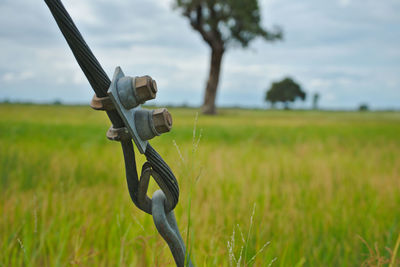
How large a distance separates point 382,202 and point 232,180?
1.36 metres

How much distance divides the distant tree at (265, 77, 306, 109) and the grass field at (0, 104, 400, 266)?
172ft

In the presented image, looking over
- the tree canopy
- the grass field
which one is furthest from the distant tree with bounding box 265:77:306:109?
the grass field

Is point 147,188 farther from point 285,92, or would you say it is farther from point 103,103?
point 285,92

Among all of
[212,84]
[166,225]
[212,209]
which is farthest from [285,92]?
[166,225]

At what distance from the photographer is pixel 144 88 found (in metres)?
0.70

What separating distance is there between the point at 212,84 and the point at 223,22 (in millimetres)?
3844

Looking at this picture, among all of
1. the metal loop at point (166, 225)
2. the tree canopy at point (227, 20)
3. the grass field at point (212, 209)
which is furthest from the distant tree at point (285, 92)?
the metal loop at point (166, 225)

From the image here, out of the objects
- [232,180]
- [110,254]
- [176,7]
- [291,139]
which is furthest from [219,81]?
[110,254]

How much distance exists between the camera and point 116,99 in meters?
0.68

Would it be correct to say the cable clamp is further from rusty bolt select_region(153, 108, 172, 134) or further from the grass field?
the grass field

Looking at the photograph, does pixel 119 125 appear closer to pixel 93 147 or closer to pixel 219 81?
pixel 93 147

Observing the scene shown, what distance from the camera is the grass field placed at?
1.57m

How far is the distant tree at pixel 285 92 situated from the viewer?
5531 centimetres

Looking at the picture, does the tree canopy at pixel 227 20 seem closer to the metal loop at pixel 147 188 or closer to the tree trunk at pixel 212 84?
the tree trunk at pixel 212 84
